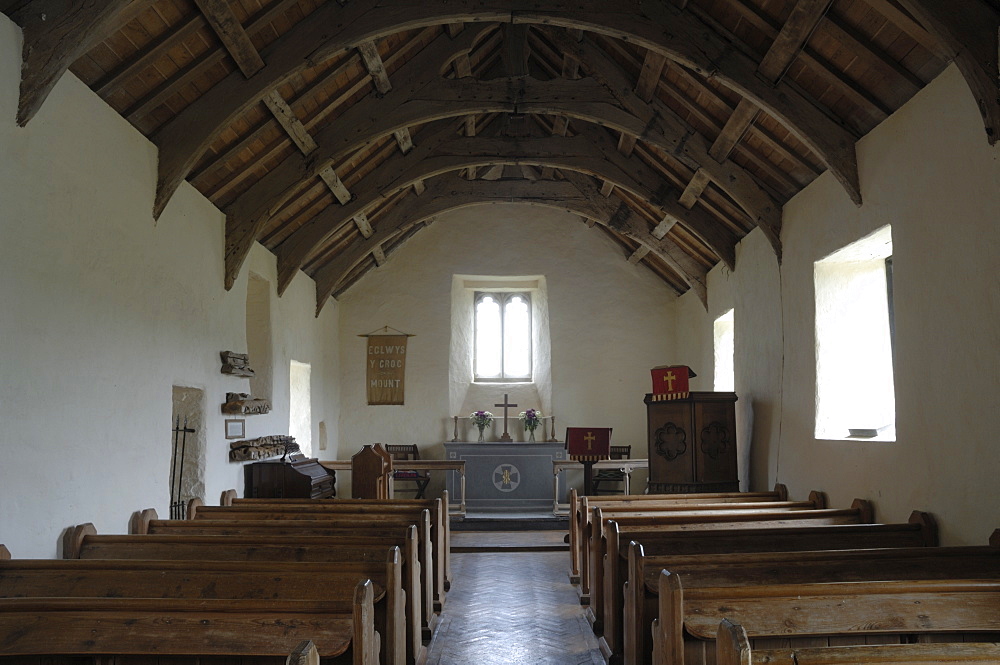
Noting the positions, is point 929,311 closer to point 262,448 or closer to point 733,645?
point 733,645

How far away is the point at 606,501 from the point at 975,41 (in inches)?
151

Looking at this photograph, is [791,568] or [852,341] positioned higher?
[852,341]

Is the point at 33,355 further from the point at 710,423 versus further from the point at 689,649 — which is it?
the point at 710,423

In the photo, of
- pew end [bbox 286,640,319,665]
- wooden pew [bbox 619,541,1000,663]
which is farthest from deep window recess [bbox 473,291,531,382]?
pew end [bbox 286,640,319,665]

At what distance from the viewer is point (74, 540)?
4.06 metres

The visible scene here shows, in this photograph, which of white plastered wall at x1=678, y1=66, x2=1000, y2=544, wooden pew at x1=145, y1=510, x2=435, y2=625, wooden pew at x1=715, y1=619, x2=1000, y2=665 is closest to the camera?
wooden pew at x1=715, y1=619, x2=1000, y2=665

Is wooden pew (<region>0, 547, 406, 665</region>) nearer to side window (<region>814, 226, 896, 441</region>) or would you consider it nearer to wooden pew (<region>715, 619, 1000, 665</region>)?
wooden pew (<region>715, 619, 1000, 665</region>)

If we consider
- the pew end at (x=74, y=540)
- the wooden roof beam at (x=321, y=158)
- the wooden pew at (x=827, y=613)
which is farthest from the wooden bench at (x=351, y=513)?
the wooden pew at (x=827, y=613)

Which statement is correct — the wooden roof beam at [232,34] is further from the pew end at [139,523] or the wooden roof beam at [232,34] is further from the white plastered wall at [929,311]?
the white plastered wall at [929,311]

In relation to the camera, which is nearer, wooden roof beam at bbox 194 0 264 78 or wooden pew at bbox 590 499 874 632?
wooden roof beam at bbox 194 0 264 78

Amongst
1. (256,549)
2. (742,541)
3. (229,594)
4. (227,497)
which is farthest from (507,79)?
(229,594)

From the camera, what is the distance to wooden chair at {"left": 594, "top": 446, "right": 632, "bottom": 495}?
10.5 metres

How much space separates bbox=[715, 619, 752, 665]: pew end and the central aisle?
2648 millimetres

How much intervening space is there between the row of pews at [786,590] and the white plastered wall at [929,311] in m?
0.27
